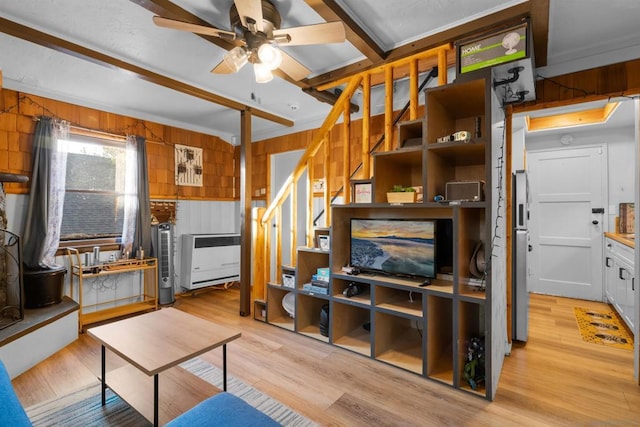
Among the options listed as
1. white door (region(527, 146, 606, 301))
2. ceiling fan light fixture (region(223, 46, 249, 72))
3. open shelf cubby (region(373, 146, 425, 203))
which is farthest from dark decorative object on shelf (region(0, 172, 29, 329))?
white door (region(527, 146, 606, 301))

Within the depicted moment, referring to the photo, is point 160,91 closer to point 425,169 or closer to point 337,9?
point 337,9

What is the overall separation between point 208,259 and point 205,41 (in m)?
3.04

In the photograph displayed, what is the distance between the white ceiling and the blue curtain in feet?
1.67

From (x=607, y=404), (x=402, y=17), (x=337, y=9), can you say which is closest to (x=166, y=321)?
(x=337, y=9)

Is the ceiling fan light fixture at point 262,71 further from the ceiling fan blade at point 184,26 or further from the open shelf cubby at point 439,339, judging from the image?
the open shelf cubby at point 439,339

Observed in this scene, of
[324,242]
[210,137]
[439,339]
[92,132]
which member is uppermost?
[210,137]

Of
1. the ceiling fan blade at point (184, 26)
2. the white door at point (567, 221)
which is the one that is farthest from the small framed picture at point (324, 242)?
the white door at point (567, 221)

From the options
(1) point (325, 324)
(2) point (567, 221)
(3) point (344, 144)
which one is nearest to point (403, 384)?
(1) point (325, 324)

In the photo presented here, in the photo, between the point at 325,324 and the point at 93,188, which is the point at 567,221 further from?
the point at 93,188

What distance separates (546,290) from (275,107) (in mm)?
4619

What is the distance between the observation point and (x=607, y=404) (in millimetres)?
2023

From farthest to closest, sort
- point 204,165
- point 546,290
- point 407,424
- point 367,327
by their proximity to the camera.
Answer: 1. point 204,165
2. point 546,290
3. point 367,327
4. point 407,424

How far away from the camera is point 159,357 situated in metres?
1.71

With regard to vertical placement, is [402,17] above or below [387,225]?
above
